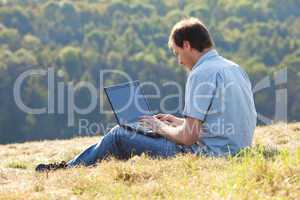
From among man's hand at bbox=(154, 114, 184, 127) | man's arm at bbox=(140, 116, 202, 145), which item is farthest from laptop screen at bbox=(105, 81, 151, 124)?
man's arm at bbox=(140, 116, 202, 145)

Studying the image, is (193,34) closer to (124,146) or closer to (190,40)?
(190,40)

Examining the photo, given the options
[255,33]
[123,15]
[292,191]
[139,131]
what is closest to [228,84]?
[139,131]

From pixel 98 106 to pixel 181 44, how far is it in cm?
4984

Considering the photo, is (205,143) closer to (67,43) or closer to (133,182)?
(133,182)

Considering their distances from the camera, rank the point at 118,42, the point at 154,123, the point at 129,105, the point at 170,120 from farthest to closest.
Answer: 1. the point at 118,42
2. the point at 170,120
3. the point at 129,105
4. the point at 154,123

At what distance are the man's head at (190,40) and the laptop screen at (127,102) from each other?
0.64 m

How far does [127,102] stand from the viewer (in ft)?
18.1

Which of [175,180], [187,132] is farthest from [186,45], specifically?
[175,180]

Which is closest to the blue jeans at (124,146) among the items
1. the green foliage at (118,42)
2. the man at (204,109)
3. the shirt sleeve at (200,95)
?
the man at (204,109)

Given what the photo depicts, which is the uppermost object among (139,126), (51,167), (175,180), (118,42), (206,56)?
(118,42)

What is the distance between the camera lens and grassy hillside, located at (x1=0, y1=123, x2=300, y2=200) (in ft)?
11.9

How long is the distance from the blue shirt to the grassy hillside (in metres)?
0.32

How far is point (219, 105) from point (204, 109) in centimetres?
15

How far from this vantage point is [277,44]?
7212cm
